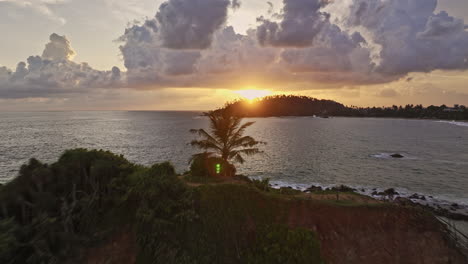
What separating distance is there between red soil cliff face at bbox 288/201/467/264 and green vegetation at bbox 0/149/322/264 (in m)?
1.16

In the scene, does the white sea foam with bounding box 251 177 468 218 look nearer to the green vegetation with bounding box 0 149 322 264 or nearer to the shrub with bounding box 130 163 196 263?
the green vegetation with bounding box 0 149 322 264

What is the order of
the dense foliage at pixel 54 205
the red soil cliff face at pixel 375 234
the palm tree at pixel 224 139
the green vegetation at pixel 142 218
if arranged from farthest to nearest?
1. the palm tree at pixel 224 139
2. the red soil cliff face at pixel 375 234
3. the green vegetation at pixel 142 218
4. the dense foliage at pixel 54 205

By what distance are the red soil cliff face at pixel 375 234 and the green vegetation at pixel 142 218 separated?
3.81ft

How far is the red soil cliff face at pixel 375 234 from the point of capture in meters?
13.9

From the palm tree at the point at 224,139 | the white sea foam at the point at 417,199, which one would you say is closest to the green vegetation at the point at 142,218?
the palm tree at the point at 224,139

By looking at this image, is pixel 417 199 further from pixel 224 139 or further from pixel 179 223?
pixel 179 223

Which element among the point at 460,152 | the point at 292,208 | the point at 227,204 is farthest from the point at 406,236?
the point at 460,152

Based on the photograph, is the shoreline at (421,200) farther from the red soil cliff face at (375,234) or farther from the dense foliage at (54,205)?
the dense foliage at (54,205)

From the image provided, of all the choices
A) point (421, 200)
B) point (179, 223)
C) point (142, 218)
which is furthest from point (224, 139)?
point (421, 200)

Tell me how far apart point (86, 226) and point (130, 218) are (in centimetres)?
211

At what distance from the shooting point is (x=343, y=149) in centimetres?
6278

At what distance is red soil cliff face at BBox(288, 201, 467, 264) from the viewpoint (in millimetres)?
13852

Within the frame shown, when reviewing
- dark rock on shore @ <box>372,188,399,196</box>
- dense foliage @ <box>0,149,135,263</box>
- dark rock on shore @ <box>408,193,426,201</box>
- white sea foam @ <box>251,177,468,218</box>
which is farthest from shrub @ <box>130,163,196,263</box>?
dark rock on shore @ <box>408,193,426,201</box>

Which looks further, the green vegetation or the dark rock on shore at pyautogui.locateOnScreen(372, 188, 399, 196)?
the dark rock on shore at pyautogui.locateOnScreen(372, 188, 399, 196)
